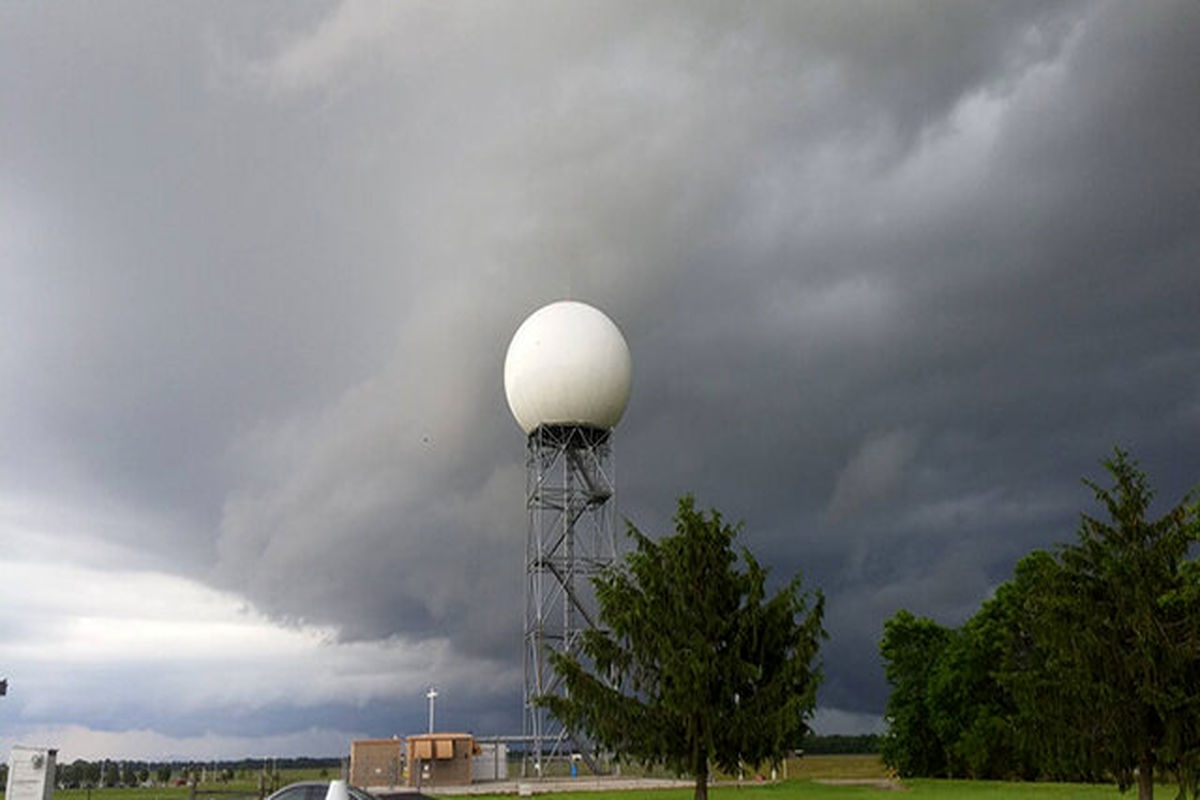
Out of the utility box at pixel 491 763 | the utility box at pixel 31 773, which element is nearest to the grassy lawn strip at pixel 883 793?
the utility box at pixel 491 763

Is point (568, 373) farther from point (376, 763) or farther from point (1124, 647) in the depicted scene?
point (1124, 647)

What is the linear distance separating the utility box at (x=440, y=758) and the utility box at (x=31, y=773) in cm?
2956

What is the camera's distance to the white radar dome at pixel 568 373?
5219cm

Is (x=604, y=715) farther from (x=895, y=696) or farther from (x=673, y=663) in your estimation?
(x=895, y=696)

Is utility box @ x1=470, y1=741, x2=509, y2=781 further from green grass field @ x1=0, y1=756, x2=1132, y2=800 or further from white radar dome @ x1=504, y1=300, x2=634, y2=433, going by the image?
white radar dome @ x1=504, y1=300, x2=634, y2=433

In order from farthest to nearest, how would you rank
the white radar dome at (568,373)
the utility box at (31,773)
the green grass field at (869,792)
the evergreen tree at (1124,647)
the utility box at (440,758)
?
1. the white radar dome at (568,373)
2. the utility box at (440,758)
3. the green grass field at (869,792)
4. the evergreen tree at (1124,647)
5. the utility box at (31,773)

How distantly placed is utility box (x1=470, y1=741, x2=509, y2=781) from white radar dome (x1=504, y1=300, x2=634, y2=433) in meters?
15.6

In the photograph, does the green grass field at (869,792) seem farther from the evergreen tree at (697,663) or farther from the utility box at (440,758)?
the evergreen tree at (697,663)

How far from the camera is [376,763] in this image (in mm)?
50219

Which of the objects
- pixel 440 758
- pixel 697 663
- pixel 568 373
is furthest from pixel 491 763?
pixel 697 663

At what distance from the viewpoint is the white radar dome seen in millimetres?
52188

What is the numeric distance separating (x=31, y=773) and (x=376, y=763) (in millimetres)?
30851

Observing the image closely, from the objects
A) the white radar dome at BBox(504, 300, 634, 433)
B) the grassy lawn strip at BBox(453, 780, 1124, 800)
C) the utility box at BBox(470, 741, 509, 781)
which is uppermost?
the white radar dome at BBox(504, 300, 634, 433)

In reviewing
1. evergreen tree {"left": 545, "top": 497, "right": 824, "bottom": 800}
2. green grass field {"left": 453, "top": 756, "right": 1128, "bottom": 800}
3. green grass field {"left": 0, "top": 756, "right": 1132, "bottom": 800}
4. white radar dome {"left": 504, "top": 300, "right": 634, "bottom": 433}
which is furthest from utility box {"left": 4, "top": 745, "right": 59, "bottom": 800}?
white radar dome {"left": 504, "top": 300, "right": 634, "bottom": 433}
